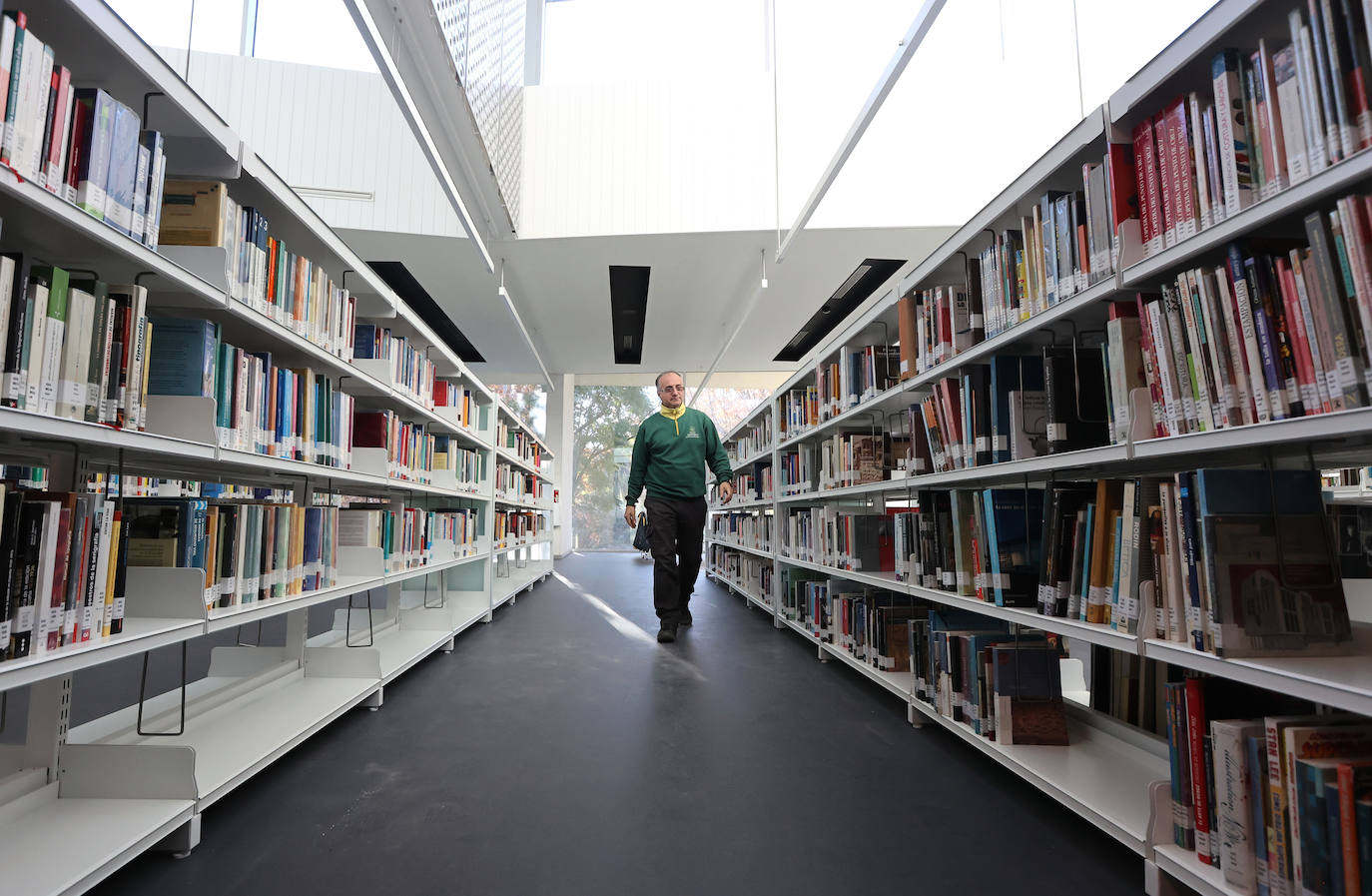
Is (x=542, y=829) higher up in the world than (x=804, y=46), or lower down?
lower down

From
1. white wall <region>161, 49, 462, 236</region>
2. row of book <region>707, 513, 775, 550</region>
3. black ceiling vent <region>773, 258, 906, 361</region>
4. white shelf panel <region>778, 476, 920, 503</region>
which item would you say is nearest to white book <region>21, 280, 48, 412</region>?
white shelf panel <region>778, 476, 920, 503</region>

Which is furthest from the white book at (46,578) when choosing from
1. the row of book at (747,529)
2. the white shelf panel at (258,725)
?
the row of book at (747,529)

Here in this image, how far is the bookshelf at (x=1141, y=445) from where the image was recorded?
104 centimetres

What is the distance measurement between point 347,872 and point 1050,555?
1753 millimetres

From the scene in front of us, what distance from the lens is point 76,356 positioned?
1.25m

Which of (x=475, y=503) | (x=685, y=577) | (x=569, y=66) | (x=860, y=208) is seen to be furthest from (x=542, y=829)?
(x=569, y=66)

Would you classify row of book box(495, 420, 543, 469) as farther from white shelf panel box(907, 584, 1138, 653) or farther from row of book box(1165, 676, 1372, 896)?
row of book box(1165, 676, 1372, 896)

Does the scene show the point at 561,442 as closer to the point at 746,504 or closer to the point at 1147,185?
the point at 746,504

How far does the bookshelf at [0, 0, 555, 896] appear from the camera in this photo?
1233 mm

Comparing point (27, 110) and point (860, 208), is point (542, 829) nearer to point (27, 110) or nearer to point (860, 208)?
point (27, 110)

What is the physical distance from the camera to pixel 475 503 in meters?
5.58

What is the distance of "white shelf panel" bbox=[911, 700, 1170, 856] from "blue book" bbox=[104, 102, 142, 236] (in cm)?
239

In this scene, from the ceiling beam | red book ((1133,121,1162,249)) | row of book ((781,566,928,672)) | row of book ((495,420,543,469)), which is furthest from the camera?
row of book ((495,420,543,469))

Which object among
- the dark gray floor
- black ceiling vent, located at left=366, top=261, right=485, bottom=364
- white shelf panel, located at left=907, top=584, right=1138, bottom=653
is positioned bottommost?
the dark gray floor
